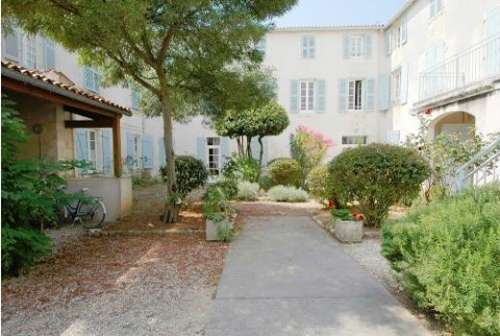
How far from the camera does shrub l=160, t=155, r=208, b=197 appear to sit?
9.76 meters

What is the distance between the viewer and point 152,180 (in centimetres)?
1727

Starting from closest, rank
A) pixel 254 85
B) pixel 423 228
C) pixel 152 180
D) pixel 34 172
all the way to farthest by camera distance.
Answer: pixel 423 228, pixel 34 172, pixel 254 85, pixel 152 180

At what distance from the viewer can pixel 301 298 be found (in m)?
3.79

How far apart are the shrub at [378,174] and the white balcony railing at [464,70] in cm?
427

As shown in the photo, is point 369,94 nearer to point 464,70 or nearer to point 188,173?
point 464,70

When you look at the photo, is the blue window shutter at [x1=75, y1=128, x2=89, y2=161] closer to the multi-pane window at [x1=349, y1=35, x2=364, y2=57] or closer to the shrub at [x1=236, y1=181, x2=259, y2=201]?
the shrub at [x1=236, y1=181, x2=259, y2=201]

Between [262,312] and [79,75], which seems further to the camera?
[79,75]

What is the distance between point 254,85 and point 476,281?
21.4 ft

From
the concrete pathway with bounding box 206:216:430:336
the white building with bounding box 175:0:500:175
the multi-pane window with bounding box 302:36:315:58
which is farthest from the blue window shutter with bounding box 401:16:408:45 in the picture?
the concrete pathway with bounding box 206:216:430:336

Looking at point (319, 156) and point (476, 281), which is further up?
point (319, 156)

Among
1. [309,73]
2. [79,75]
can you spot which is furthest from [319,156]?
[79,75]

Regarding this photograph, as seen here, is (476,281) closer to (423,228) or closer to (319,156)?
(423,228)

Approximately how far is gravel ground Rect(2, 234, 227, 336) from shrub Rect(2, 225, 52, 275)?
0.69 ft

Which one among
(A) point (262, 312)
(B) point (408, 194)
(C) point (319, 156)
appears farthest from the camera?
(C) point (319, 156)
